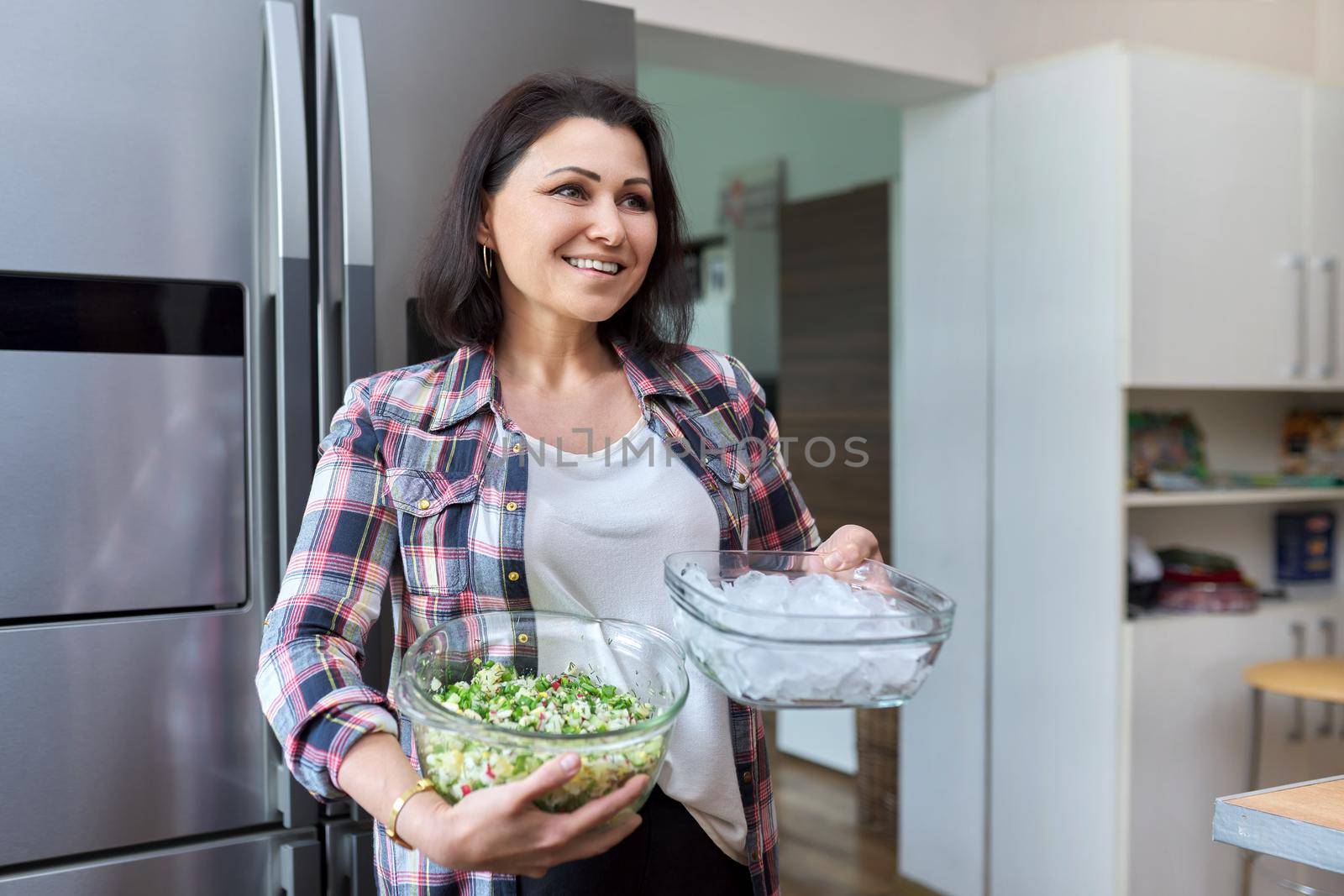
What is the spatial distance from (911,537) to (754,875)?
1.91 m

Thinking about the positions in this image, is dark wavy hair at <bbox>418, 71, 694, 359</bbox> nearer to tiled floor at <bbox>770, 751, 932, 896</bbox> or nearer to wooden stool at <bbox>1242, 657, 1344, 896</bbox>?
wooden stool at <bbox>1242, 657, 1344, 896</bbox>

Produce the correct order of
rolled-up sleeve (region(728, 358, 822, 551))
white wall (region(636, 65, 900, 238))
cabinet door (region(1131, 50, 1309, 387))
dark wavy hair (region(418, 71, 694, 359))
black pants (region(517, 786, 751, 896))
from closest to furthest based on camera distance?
black pants (region(517, 786, 751, 896)) → dark wavy hair (region(418, 71, 694, 359)) → rolled-up sleeve (region(728, 358, 822, 551)) → cabinet door (region(1131, 50, 1309, 387)) → white wall (region(636, 65, 900, 238))

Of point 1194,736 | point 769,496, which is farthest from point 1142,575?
point 769,496

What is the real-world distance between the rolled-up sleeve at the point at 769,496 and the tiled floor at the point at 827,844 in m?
1.94

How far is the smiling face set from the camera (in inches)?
48.6

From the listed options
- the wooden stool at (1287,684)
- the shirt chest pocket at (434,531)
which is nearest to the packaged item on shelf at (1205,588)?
the wooden stool at (1287,684)

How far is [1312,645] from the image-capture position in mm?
2932

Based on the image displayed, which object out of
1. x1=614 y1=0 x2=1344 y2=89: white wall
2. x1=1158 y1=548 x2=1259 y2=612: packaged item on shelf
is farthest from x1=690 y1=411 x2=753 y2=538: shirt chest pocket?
x1=1158 y1=548 x2=1259 y2=612: packaged item on shelf

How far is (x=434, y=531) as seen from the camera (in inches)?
47.1

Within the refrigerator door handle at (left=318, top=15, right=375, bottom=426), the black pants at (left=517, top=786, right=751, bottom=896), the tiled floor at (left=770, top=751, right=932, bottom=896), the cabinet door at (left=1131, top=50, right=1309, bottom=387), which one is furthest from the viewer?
the tiled floor at (left=770, top=751, right=932, bottom=896)

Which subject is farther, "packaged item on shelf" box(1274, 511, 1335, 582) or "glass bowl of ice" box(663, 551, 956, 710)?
"packaged item on shelf" box(1274, 511, 1335, 582)

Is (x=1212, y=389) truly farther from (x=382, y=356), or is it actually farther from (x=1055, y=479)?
(x=382, y=356)

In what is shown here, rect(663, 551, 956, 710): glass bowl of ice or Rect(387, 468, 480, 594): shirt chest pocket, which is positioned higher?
Rect(387, 468, 480, 594): shirt chest pocket

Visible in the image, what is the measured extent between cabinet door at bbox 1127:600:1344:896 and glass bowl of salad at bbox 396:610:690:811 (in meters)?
1.81
